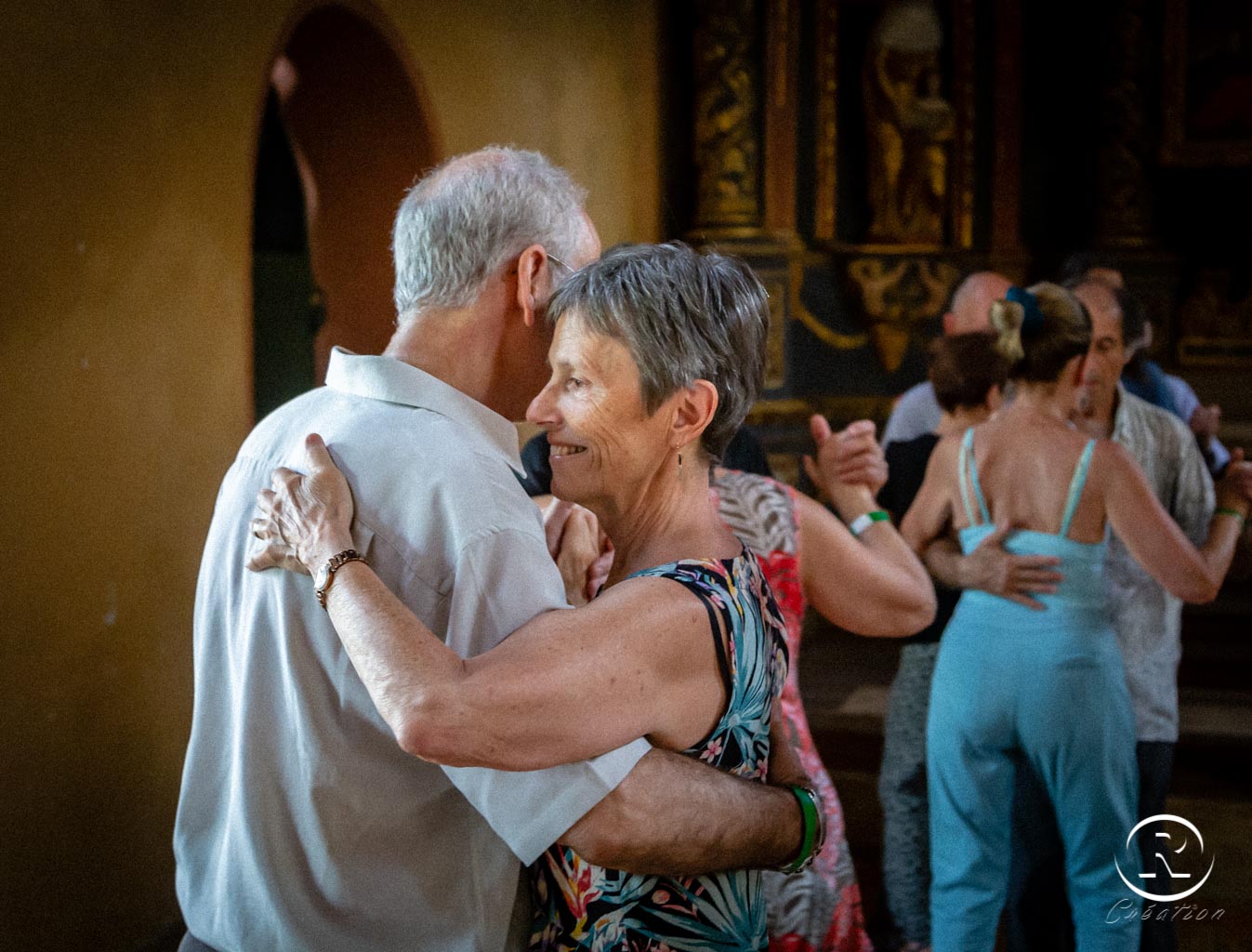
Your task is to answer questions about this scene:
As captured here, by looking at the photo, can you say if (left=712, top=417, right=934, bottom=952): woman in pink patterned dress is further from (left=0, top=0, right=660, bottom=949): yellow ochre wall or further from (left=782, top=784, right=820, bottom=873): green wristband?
(left=0, top=0, right=660, bottom=949): yellow ochre wall

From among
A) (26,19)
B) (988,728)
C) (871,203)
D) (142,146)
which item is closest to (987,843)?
(988,728)

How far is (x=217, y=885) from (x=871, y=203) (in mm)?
6847

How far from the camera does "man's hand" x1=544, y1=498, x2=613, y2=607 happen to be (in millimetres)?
1954

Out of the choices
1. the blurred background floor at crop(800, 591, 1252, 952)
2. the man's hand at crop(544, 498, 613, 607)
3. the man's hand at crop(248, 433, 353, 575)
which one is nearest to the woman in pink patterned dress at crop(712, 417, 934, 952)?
the man's hand at crop(544, 498, 613, 607)

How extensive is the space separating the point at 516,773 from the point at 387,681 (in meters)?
0.17

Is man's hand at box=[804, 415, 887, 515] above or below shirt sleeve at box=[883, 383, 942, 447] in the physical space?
above

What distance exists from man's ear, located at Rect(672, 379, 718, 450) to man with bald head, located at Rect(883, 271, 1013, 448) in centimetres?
315

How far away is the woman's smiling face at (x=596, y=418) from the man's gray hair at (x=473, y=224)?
16 centimetres

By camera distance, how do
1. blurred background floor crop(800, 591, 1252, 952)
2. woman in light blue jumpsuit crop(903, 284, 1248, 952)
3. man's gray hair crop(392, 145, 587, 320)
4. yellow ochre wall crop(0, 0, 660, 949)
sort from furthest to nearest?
1. blurred background floor crop(800, 591, 1252, 952)
2. woman in light blue jumpsuit crop(903, 284, 1248, 952)
3. yellow ochre wall crop(0, 0, 660, 949)
4. man's gray hair crop(392, 145, 587, 320)

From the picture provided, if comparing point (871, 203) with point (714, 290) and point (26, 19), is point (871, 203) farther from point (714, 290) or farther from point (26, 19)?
point (714, 290)

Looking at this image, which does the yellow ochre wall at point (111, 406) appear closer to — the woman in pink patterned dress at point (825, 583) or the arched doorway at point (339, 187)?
the arched doorway at point (339, 187)

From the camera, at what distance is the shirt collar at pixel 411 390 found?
1613 millimetres

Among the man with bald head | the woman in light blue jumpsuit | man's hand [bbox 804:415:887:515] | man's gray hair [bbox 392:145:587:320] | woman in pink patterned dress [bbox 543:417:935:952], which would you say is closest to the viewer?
man's gray hair [bbox 392:145:587:320]

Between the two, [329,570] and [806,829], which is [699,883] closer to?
[806,829]
